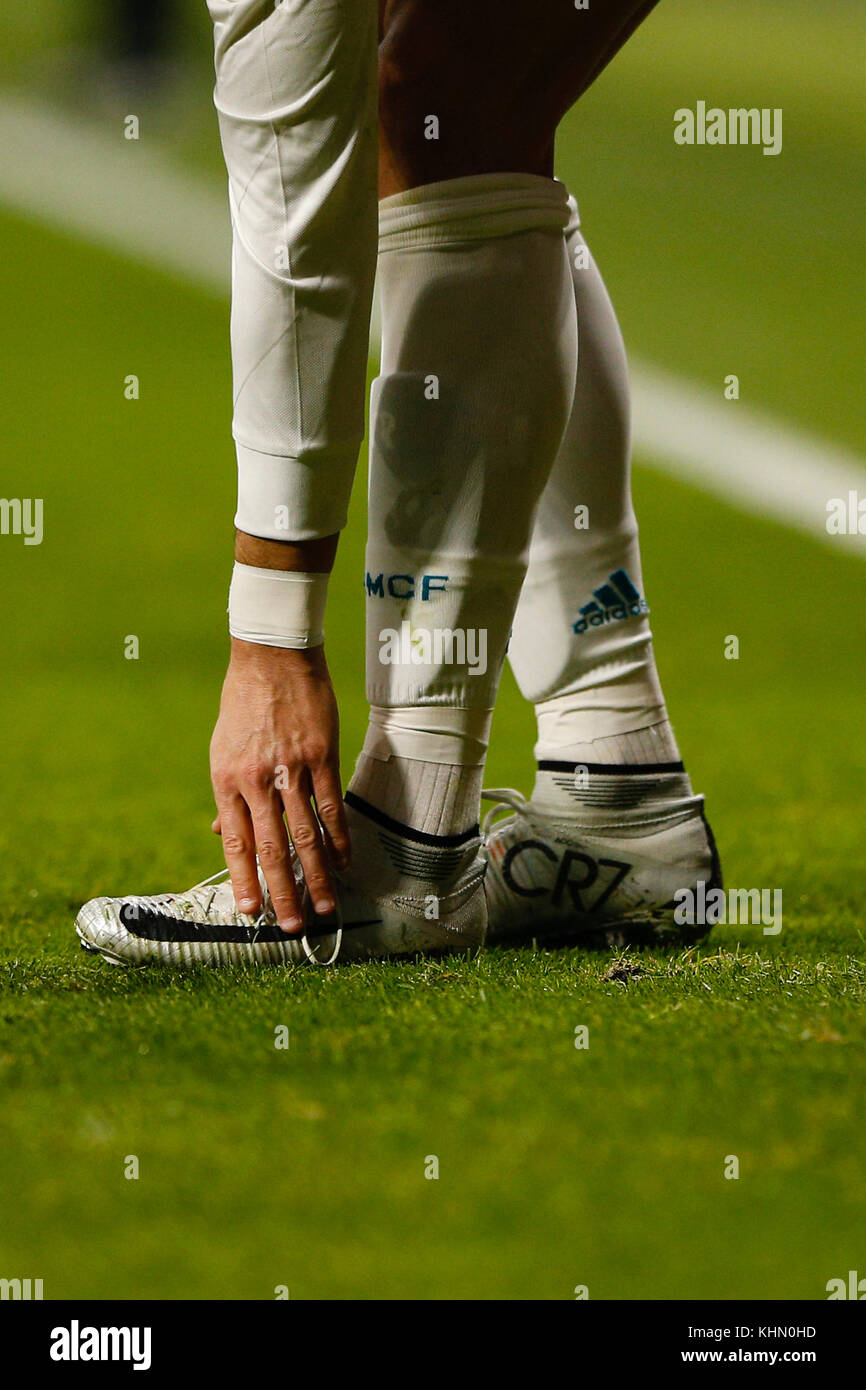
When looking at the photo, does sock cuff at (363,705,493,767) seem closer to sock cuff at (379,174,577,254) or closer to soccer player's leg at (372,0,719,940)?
soccer player's leg at (372,0,719,940)

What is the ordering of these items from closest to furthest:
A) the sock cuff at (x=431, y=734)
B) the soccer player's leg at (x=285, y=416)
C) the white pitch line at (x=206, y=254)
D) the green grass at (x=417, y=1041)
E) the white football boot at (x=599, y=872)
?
1. the green grass at (x=417, y=1041)
2. the soccer player's leg at (x=285, y=416)
3. the sock cuff at (x=431, y=734)
4. the white football boot at (x=599, y=872)
5. the white pitch line at (x=206, y=254)

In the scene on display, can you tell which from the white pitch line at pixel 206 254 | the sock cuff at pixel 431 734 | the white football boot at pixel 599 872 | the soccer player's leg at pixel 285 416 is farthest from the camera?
the white pitch line at pixel 206 254

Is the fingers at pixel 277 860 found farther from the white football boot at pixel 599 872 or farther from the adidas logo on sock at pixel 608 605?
the adidas logo on sock at pixel 608 605

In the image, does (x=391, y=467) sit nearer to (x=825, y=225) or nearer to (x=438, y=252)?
(x=438, y=252)

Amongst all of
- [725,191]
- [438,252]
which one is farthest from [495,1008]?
[725,191]

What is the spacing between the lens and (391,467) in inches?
57.1

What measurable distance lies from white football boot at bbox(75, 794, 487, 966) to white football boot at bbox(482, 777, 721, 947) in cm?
10

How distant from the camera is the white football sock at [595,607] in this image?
162 cm

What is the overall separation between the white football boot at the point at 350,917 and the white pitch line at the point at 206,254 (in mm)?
4011

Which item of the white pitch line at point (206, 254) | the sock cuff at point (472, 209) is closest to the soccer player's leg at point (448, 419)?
the sock cuff at point (472, 209)

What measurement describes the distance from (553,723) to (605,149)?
895cm

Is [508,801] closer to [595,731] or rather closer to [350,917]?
[595,731]

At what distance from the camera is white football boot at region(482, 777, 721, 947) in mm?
1598
